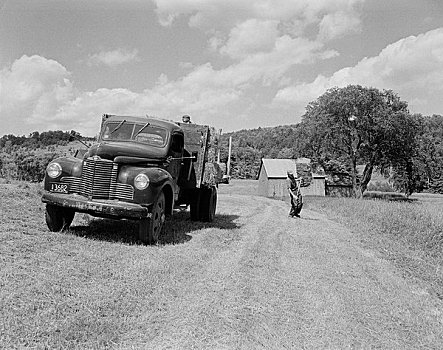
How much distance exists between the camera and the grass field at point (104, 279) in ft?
14.1

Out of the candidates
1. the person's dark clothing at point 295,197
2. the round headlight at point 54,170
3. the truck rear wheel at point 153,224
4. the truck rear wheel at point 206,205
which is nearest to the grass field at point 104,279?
the truck rear wheel at point 153,224

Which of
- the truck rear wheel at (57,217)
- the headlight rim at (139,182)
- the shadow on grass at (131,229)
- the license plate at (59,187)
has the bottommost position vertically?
the shadow on grass at (131,229)

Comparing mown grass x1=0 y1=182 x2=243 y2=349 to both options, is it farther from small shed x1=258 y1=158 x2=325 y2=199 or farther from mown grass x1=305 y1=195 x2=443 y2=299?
small shed x1=258 y1=158 x2=325 y2=199

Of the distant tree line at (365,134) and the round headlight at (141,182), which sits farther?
the distant tree line at (365,134)

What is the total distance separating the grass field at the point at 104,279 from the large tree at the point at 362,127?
106 ft

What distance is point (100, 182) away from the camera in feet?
27.7

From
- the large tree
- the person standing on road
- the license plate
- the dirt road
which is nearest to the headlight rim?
the license plate

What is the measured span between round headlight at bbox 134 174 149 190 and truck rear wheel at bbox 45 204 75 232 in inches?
62.6

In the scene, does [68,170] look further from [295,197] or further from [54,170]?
[295,197]

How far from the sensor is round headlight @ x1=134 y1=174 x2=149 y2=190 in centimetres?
830

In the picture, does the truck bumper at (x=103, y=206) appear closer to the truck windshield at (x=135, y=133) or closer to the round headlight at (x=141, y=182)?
the round headlight at (x=141, y=182)

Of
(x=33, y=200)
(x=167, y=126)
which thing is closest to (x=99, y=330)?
(x=167, y=126)

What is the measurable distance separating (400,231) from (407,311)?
9.01 m

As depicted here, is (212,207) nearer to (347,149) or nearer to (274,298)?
(274,298)
